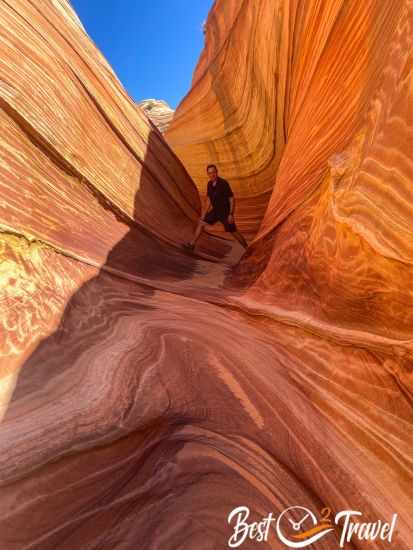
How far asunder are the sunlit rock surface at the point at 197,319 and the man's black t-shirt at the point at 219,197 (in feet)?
2.63

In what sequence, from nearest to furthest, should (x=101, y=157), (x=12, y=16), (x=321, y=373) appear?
(x=321, y=373), (x=12, y=16), (x=101, y=157)

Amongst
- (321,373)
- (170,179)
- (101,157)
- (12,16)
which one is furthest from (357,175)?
(170,179)

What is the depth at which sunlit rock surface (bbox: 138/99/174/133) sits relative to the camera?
23.5 feet

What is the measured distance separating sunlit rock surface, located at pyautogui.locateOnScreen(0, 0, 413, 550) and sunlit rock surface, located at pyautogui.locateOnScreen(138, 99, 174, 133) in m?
5.25

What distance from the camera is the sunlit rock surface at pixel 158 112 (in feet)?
23.5

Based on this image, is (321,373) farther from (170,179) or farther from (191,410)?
(170,179)

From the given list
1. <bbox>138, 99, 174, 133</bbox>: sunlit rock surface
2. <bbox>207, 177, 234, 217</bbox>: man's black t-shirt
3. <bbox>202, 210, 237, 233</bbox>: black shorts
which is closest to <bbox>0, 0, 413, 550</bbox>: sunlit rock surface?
<bbox>202, 210, 237, 233</bbox>: black shorts

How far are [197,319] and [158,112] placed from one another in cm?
772

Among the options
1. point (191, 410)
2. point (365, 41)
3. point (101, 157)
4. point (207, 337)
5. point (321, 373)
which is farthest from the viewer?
point (101, 157)

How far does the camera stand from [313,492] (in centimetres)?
73

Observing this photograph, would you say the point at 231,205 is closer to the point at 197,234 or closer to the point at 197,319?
A: the point at 197,234

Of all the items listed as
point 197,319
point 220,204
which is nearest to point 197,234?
point 220,204

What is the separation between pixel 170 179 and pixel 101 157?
0.77m

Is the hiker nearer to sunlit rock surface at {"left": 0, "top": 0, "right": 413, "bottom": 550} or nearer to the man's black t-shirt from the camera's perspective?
the man's black t-shirt
